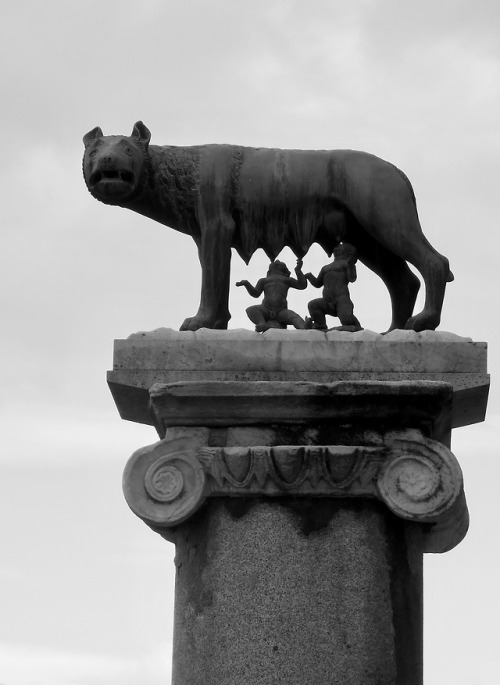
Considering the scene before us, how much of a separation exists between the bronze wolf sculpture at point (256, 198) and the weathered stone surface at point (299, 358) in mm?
580

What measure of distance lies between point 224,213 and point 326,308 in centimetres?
98

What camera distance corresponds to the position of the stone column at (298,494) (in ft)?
28.2

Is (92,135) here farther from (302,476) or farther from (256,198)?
(302,476)

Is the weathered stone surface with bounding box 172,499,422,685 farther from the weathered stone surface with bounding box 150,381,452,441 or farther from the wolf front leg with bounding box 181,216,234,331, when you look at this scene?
the wolf front leg with bounding box 181,216,234,331

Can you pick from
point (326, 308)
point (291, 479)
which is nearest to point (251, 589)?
point (291, 479)

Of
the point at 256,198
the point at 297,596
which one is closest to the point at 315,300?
the point at 256,198

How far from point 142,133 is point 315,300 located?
171cm

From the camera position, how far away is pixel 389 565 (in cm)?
887

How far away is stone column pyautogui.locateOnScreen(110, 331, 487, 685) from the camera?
8.59 m

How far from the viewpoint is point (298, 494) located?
8.91 m

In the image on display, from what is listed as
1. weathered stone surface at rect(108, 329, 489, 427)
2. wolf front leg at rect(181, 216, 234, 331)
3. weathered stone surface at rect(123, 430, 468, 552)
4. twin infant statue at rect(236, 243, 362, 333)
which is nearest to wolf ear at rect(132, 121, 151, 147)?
wolf front leg at rect(181, 216, 234, 331)

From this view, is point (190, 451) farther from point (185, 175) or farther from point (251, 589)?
point (185, 175)

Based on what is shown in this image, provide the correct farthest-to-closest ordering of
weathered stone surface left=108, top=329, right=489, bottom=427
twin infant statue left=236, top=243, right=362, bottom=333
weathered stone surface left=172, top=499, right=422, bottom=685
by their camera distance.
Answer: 1. twin infant statue left=236, top=243, right=362, bottom=333
2. weathered stone surface left=108, top=329, right=489, bottom=427
3. weathered stone surface left=172, top=499, right=422, bottom=685

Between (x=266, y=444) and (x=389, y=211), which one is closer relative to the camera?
(x=266, y=444)
